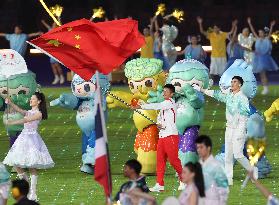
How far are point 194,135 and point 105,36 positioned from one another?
7.62 feet

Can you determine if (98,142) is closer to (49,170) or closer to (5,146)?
(49,170)

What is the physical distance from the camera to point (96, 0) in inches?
2350

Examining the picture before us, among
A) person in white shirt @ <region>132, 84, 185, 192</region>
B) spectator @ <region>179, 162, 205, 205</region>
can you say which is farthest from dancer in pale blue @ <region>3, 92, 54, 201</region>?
spectator @ <region>179, 162, 205, 205</region>

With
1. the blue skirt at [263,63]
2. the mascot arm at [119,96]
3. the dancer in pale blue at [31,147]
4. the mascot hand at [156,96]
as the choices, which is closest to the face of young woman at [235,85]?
the mascot hand at [156,96]

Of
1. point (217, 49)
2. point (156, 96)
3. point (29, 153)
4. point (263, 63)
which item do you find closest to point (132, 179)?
point (29, 153)

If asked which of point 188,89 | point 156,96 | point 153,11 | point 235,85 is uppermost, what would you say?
point 235,85

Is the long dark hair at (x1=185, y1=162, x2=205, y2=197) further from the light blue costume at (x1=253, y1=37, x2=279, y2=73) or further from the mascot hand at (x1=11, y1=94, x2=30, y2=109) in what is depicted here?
the light blue costume at (x1=253, y1=37, x2=279, y2=73)

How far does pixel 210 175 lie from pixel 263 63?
2661 cm

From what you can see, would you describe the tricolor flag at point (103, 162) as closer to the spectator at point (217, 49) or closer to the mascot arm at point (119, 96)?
the mascot arm at point (119, 96)

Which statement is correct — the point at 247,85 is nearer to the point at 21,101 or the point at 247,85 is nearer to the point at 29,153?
the point at 21,101

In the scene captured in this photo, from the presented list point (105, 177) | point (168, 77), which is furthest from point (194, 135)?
point (105, 177)

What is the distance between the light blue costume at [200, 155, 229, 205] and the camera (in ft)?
57.0

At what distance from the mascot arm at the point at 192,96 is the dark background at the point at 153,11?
31785 mm

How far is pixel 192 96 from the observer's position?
23531 millimetres
